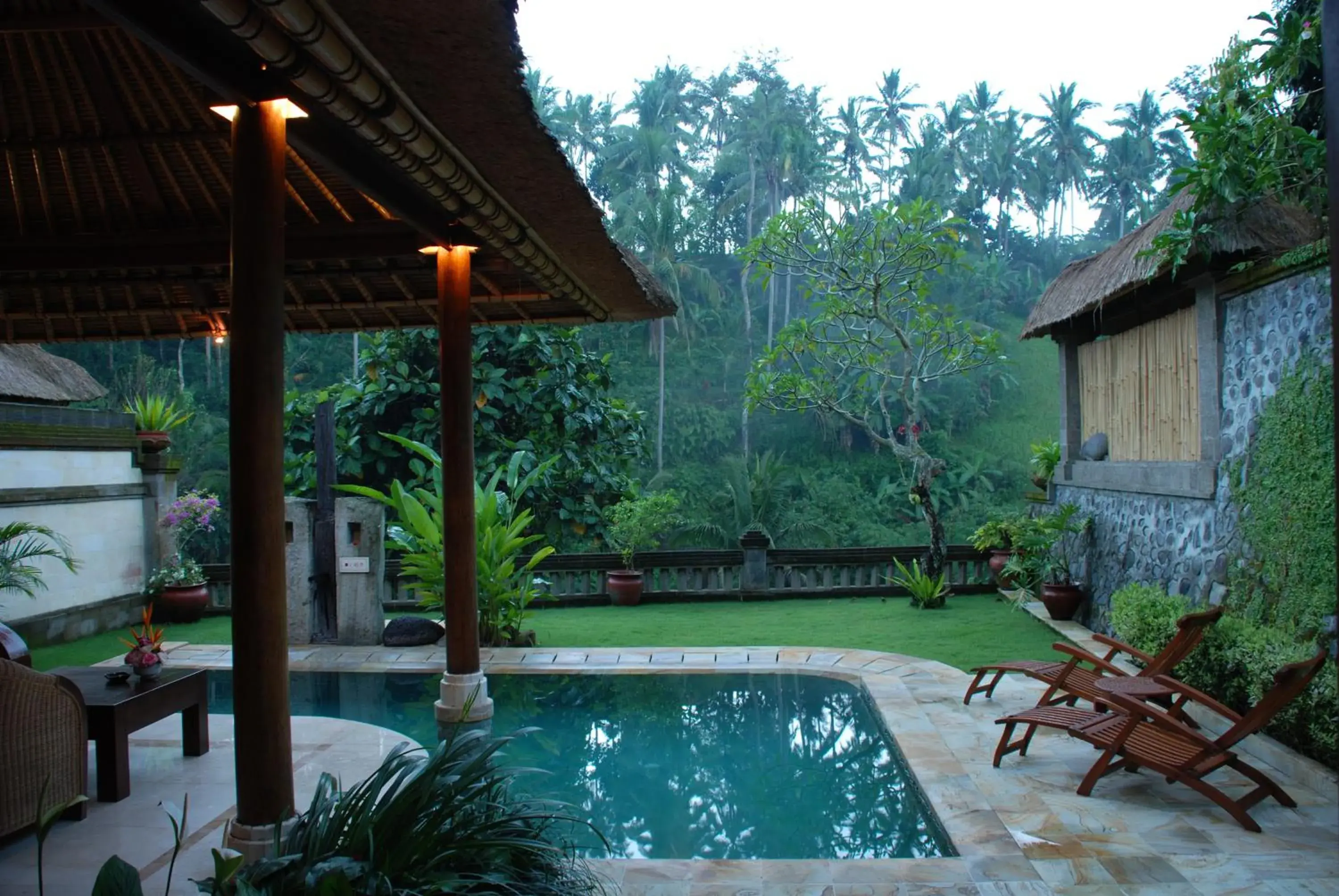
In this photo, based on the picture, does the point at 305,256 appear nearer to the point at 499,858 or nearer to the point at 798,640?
the point at 499,858

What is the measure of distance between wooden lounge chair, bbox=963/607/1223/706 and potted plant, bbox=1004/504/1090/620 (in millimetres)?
3000

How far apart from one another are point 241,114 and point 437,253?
244 centimetres

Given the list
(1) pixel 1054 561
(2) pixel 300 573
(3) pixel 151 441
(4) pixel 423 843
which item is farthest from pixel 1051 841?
(3) pixel 151 441

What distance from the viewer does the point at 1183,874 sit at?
3502 millimetres

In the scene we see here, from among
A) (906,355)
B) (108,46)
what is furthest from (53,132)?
(906,355)

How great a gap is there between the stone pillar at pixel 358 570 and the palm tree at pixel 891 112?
114 ft

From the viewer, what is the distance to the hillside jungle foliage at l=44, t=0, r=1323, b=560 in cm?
1284

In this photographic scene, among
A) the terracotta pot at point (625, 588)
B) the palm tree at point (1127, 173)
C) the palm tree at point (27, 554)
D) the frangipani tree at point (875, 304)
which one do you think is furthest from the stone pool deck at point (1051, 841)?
the palm tree at point (1127, 173)

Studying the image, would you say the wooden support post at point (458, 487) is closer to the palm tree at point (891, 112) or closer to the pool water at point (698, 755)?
the pool water at point (698, 755)

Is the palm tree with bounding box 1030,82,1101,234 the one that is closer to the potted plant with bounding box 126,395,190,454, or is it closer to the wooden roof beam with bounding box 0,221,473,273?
the potted plant with bounding box 126,395,190,454

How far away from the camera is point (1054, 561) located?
9031mm

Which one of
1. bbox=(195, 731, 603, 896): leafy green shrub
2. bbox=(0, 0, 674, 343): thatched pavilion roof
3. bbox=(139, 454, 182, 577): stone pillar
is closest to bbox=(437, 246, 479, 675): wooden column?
bbox=(0, 0, 674, 343): thatched pavilion roof

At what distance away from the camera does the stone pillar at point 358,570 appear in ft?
27.3

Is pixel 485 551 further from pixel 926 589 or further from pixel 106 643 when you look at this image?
pixel 926 589
